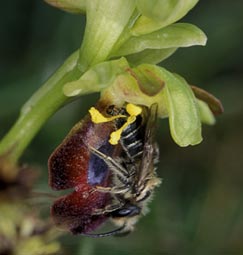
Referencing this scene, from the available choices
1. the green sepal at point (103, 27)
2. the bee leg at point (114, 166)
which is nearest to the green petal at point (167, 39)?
the green sepal at point (103, 27)

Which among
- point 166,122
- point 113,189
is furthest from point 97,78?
point 166,122

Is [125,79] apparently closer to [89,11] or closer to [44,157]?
[89,11]

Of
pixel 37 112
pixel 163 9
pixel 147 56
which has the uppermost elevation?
pixel 163 9

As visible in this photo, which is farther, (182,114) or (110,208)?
(110,208)

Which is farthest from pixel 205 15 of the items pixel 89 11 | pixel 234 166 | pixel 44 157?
pixel 89 11

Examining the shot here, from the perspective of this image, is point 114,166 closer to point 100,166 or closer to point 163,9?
point 100,166

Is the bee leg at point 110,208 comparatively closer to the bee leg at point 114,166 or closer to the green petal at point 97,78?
the bee leg at point 114,166
